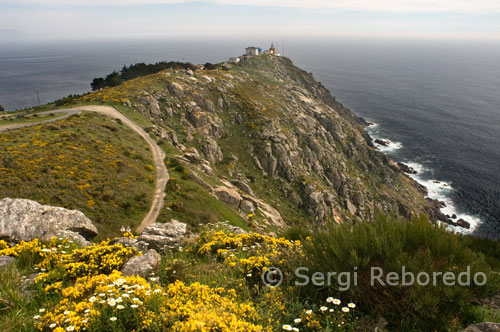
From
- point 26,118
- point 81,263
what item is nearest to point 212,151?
point 26,118

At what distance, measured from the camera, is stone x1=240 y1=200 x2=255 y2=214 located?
4006 centimetres

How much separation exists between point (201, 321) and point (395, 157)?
106887 millimetres

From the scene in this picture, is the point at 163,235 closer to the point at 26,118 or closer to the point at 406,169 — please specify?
the point at 26,118

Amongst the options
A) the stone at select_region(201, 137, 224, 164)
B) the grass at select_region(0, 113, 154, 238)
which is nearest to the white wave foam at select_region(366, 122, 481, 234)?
the stone at select_region(201, 137, 224, 164)

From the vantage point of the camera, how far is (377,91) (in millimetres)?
182500

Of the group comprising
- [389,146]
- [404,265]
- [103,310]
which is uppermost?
[404,265]

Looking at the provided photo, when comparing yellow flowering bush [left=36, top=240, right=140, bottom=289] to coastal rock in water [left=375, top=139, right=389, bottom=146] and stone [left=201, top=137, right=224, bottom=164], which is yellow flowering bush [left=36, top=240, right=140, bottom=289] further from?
coastal rock in water [left=375, top=139, right=389, bottom=146]

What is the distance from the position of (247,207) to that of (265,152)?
23063 millimetres

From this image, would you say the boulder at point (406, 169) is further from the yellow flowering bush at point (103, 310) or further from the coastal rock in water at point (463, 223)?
the yellow flowering bush at point (103, 310)

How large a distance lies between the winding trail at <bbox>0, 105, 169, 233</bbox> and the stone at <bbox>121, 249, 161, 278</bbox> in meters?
17.7

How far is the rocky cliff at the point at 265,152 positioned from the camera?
50.8 metres

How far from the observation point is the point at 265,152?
6131 centimetres
